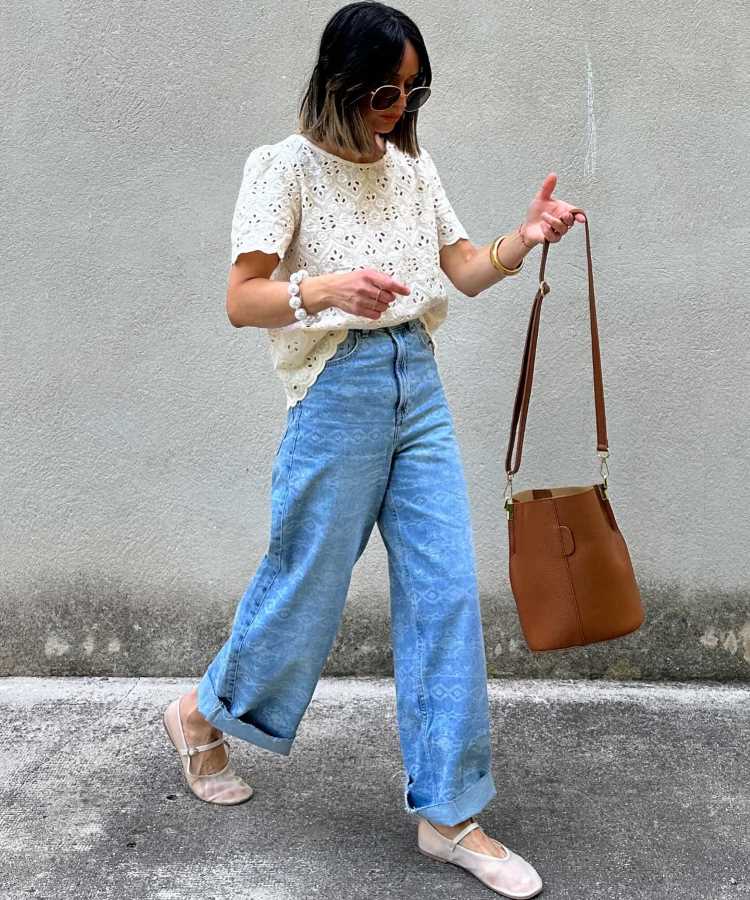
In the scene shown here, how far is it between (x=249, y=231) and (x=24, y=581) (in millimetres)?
1634

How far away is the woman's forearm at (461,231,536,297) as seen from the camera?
7.32 feet

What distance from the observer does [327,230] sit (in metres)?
2.12

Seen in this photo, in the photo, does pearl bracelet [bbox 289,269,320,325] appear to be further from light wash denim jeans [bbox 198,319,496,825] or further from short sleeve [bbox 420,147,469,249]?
short sleeve [bbox 420,147,469,249]

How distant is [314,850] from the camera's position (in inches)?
91.0

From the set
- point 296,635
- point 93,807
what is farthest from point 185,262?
point 93,807

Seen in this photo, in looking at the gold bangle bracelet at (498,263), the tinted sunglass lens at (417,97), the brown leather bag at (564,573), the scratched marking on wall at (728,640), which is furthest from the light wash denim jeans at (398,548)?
the scratched marking on wall at (728,640)

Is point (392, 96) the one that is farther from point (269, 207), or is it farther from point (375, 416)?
point (375, 416)

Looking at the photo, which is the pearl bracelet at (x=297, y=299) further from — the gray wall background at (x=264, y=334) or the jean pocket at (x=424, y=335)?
the gray wall background at (x=264, y=334)

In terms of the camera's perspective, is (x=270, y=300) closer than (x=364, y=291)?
No

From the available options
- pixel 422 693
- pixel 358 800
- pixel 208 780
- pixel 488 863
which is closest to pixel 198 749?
pixel 208 780

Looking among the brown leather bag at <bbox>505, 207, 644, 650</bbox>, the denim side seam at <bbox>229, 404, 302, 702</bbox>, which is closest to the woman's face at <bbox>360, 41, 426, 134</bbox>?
the denim side seam at <bbox>229, 404, 302, 702</bbox>

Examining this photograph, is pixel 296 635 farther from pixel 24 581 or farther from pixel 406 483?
pixel 24 581

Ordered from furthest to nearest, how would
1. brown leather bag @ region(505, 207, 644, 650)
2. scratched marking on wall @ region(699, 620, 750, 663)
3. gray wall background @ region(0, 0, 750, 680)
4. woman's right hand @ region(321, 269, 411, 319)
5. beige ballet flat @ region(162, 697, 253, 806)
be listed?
1. scratched marking on wall @ region(699, 620, 750, 663)
2. gray wall background @ region(0, 0, 750, 680)
3. beige ballet flat @ region(162, 697, 253, 806)
4. brown leather bag @ region(505, 207, 644, 650)
5. woman's right hand @ region(321, 269, 411, 319)

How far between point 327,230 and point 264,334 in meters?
1.06
